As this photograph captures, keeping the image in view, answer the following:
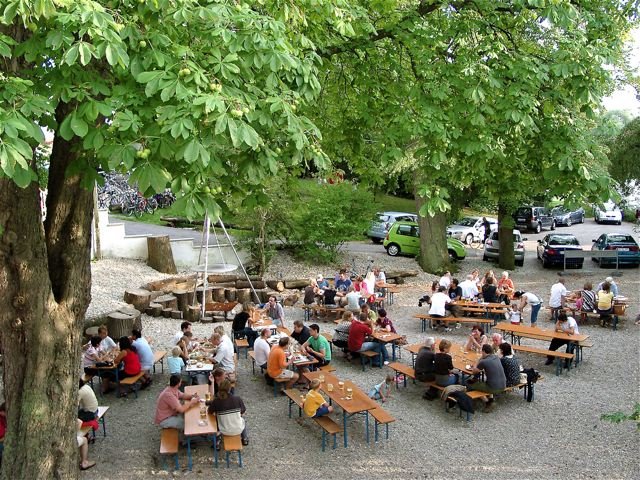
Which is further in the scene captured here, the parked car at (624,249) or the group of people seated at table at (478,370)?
the parked car at (624,249)

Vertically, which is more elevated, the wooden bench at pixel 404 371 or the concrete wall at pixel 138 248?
the concrete wall at pixel 138 248

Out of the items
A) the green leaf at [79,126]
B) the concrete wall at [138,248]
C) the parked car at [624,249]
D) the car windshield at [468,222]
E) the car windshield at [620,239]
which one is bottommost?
the concrete wall at [138,248]

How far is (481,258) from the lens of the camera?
26.6 meters

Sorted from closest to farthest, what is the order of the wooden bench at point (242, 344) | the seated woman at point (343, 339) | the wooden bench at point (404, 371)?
the wooden bench at point (404, 371) < the seated woman at point (343, 339) < the wooden bench at point (242, 344)

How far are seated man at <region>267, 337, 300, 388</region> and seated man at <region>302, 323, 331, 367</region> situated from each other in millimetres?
793

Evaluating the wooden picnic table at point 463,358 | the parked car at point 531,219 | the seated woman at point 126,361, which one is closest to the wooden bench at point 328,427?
the wooden picnic table at point 463,358

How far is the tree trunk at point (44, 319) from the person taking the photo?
20.7 ft

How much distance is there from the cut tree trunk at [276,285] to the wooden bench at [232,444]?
Answer: 11023 mm

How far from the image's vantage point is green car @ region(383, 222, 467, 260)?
24781mm

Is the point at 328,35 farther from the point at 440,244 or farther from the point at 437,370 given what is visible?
the point at 440,244

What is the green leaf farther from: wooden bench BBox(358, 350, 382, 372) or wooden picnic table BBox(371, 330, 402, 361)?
wooden picnic table BBox(371, 330, 402, 361)

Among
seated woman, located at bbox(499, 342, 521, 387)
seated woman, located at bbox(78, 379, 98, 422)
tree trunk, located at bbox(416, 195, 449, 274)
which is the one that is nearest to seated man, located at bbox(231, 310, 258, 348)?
seated woman, located at bbox(78, 379, 98, 422)

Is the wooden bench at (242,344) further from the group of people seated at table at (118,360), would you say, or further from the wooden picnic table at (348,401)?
the wooden picnic table at (348,401)

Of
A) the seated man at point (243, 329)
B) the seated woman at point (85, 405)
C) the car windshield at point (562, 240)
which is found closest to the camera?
the seated woman at point (85, 405)
